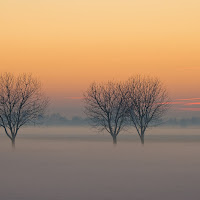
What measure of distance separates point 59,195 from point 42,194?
78 centimetres

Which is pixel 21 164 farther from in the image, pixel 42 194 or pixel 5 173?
pixel 42 194

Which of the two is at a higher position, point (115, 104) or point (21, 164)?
point (115, 104)

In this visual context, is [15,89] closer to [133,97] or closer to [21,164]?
[133,97]

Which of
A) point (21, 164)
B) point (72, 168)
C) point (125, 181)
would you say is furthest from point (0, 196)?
point (21, 164)

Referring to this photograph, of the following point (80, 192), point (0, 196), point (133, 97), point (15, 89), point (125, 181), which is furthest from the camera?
point (133, 97)

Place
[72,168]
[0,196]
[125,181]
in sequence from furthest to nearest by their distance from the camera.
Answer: [72,168], [125,181], [0,196]

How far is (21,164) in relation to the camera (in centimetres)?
3597

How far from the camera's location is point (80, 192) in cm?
2097

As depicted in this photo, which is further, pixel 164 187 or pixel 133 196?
pixel 164 187

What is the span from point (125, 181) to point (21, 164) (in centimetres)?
1323

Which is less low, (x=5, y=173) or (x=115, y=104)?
(x=115, y=104)

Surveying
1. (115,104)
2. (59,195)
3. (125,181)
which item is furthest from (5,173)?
(115,104)

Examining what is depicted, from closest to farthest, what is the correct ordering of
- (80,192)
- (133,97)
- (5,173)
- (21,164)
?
(80,192) → (5,173) → (21,164) → (133,97)

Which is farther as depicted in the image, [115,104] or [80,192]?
[115,104]
